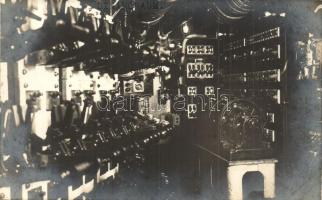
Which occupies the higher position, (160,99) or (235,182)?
(160,99)

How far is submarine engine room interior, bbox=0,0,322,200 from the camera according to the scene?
210cm

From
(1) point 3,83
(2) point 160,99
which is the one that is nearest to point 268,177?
(2) point 160,99

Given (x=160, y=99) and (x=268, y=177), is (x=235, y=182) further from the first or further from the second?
(x=160, y=99)

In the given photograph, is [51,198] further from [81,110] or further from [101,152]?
[81,110]

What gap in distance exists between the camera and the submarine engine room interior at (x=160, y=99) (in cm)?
210

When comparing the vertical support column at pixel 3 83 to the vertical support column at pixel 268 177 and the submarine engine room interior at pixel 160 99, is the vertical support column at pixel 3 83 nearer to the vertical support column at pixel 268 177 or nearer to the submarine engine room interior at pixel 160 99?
the submarine engine room interior at pixel 160 99

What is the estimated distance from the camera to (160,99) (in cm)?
224

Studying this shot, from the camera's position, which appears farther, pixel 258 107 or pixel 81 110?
pixel 258 107

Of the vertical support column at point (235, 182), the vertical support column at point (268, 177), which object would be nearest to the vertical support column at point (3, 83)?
the vertical support column at point (235, 182)

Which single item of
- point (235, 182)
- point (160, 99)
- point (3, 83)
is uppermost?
point (3, 83)

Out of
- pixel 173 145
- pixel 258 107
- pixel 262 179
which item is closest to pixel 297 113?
pixel 258 107

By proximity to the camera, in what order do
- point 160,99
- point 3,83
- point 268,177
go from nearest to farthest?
point 3,83
point 160,99
point 268,177

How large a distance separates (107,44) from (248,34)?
91 centimetres

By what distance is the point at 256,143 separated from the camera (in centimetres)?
234
